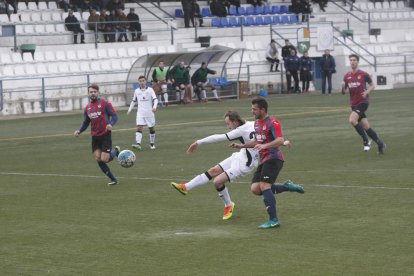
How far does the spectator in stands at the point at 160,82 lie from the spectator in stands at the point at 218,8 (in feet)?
37.3

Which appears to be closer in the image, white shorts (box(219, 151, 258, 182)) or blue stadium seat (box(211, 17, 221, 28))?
white shorts (box(219, 151, 258, 182))

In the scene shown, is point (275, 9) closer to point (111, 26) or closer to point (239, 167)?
point (111, 26)

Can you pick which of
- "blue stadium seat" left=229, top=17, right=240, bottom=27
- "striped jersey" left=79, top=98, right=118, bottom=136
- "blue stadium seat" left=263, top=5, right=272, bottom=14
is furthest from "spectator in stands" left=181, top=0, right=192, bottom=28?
"striped jersey" left=79, top=98, right=118, bottom=136

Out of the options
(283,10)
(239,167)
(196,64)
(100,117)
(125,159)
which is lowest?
(125,159)

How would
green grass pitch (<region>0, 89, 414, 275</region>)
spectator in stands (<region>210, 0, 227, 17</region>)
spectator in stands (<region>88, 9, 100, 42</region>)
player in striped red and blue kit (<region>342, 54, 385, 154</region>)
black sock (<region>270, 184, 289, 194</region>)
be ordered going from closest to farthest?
green grass pitch (<region>0, 89, 414, 275</region>) → black sock (<region>270, 184, 289, 194</region>) → player in striped red and blue kit (<region>342, 54, 385, 154</region>) → spectator in stands (<region>88, 9, 100, 42</region>) → spectator in stands (<region>210, 0, 227, 17</region>)

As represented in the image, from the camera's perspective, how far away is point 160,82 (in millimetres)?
44219

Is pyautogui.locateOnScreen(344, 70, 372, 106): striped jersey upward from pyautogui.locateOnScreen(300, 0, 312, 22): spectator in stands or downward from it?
downward

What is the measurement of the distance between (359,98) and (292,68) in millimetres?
26763

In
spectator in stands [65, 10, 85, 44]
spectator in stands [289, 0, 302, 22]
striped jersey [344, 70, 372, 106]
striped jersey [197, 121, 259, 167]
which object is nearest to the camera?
striped jersey [197, 121, 259, 167]

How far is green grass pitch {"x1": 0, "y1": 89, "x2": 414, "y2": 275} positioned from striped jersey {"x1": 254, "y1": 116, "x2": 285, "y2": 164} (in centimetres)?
94

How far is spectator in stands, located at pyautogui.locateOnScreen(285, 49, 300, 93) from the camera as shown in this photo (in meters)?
49.8

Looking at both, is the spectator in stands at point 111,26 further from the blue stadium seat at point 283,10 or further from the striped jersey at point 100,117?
the striped jersey at point 100,117

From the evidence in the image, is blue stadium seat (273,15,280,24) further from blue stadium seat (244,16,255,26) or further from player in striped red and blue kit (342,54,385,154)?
player in striped red and blue kit (342,54,385,154)

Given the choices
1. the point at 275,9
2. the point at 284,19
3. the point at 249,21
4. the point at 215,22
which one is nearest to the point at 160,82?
the point at 215,22
